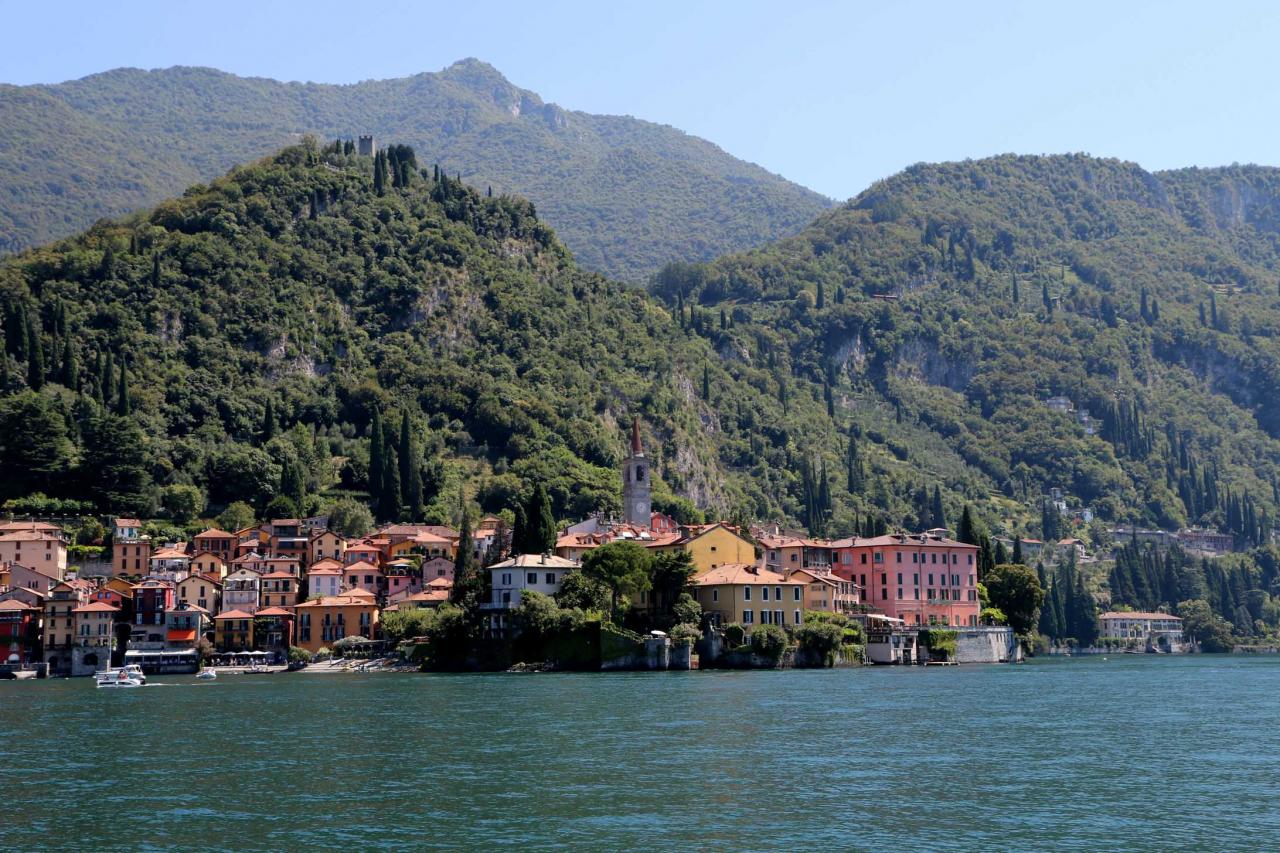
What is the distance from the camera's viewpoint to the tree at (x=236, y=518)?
14838 centimetres

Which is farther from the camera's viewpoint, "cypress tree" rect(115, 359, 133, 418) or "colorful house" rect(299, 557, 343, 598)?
"cypress tree" rect(115, 359, 133, 418)

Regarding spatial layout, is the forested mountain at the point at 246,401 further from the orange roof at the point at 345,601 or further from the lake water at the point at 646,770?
the lake water at the point at 646,770

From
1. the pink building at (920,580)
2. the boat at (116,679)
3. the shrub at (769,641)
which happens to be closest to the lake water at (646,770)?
the boat at (116,679)

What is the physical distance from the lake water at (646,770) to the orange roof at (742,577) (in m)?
23.3

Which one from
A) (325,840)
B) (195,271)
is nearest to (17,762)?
(325,840)

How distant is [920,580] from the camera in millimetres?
131375

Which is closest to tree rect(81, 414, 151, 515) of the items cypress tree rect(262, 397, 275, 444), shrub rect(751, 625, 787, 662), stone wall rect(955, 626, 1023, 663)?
cypress tree rect(262, 397, 275, 444)

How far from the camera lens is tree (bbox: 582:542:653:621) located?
110 meters

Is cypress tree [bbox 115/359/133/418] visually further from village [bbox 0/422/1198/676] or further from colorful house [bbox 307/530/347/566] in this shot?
colorful house [bbox 307/530/347/566]

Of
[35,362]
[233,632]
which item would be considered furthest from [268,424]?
[233,632]

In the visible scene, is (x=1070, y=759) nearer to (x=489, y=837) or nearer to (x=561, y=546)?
(x=489, y=837)

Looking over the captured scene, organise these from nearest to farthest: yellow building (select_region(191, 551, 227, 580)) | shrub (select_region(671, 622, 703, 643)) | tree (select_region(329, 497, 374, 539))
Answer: shrub (select_region(671, 622, 703, 643)) → yellow building (select_region(191, 551, 227, 580)) → tree (select_region(329, 497, 374, 539))

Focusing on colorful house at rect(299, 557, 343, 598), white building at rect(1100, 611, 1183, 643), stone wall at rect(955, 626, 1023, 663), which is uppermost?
colorful house at rect(299, 557, 343, 598)

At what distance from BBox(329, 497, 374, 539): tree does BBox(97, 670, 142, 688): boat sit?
46.0 meters
